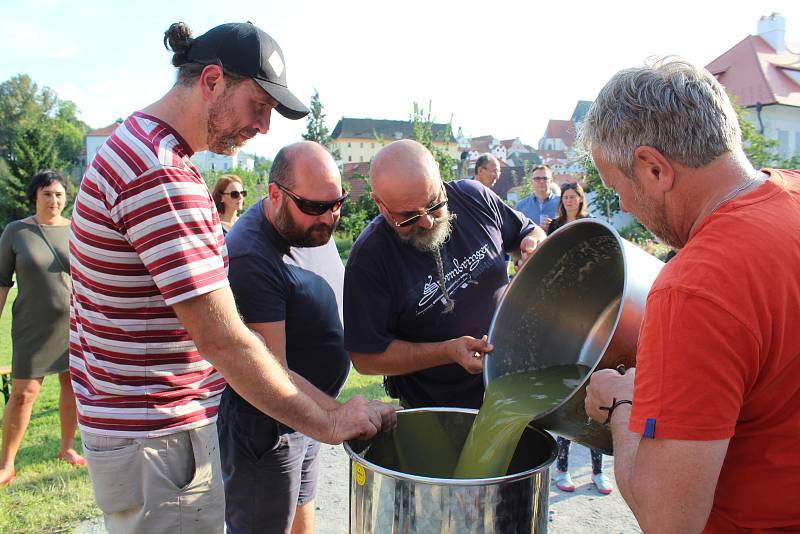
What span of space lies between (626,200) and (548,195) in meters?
6.11

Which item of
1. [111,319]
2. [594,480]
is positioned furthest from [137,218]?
[594,480]

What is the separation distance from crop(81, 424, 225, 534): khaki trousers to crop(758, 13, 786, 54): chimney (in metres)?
37.9

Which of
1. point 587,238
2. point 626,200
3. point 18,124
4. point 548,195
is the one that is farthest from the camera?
point 18,124

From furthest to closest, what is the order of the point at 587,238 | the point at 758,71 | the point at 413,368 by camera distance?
1. the point at 758,71
2. the point at 413,368
3. the point at 587,238

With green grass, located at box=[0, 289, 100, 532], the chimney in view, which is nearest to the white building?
the chimney

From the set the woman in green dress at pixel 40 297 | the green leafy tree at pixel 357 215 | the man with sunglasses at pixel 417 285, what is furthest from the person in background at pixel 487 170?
the green leafy tree at pixel 357 215

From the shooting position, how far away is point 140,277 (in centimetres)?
172

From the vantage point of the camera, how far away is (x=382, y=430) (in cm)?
198

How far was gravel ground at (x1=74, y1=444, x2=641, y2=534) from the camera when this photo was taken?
11.8ft

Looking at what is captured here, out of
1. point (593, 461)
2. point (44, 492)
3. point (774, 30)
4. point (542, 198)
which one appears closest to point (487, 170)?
point (542, 198)

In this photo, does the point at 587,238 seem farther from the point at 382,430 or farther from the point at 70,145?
the point at 70,145

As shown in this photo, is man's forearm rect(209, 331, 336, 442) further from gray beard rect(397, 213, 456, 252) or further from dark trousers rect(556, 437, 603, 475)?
dark trousers rect(556, 437, 603, 475)

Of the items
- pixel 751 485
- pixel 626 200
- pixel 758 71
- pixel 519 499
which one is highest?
pixel 758 71

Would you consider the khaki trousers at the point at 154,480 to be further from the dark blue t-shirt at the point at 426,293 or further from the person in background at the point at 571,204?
the person in background at the point at 571,204
